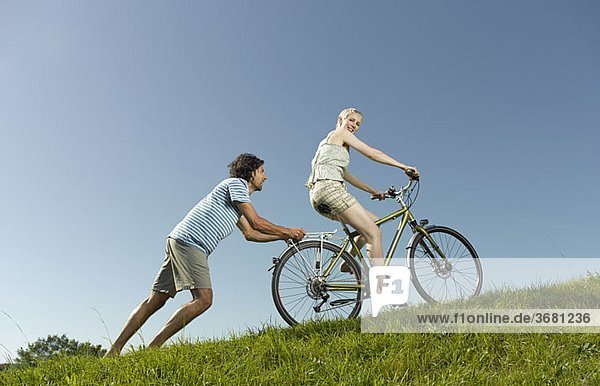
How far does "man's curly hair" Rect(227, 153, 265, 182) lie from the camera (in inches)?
303

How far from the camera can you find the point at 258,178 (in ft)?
25.5

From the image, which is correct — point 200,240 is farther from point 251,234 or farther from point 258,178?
point 258,178

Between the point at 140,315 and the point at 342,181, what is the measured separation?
119 inches

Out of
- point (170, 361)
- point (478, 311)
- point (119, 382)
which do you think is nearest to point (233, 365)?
point (170, 361)

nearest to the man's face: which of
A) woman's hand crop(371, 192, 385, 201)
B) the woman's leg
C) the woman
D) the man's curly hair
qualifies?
the man's curly hair

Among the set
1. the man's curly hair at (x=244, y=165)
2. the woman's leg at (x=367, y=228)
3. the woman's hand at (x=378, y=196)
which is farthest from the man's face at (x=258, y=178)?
the woman's hand at (x=378, y=196)

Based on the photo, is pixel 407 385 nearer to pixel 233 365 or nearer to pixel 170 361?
pixel 233 365

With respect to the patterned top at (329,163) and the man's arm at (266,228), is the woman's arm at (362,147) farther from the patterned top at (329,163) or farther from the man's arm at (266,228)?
the man's arm at (266,228)

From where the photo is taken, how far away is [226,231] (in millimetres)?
7461

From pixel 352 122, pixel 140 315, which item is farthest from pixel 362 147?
pixel 140 315

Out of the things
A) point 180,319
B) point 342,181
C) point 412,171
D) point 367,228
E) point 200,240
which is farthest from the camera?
point 412,171

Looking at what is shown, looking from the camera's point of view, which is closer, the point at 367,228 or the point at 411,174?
the point at 367,228

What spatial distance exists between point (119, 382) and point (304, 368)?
1.71 meters

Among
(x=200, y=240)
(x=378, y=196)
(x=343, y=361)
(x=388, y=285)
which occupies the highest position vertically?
(x=378, y=196)
